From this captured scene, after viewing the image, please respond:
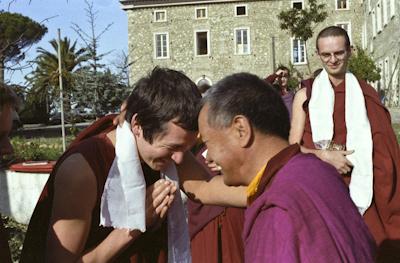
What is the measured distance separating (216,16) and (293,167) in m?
45.3

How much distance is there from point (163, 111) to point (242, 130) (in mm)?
500

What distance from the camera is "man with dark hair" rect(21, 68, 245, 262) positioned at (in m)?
2.25

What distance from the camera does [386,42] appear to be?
106ft

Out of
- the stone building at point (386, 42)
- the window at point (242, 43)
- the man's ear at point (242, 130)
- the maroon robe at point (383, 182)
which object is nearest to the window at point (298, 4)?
the window at point (242, 43)

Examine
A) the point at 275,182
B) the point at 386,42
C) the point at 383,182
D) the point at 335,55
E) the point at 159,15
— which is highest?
the point at 159,15

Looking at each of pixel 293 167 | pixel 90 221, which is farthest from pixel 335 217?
pixel 90 221

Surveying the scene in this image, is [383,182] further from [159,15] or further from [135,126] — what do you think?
[159,15]

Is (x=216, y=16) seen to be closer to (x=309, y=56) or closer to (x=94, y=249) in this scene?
(x=309, y=56)

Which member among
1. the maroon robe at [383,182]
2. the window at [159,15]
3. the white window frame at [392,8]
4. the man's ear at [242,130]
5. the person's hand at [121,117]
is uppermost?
the window at [159,15]

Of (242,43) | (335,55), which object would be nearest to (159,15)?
(242,43)

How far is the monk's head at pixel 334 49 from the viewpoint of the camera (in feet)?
13.2

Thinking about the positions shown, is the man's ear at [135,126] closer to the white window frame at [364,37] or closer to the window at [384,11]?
the window at [384,11]

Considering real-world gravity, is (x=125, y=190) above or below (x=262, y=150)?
below

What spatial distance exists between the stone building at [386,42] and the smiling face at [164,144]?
26.8 m
